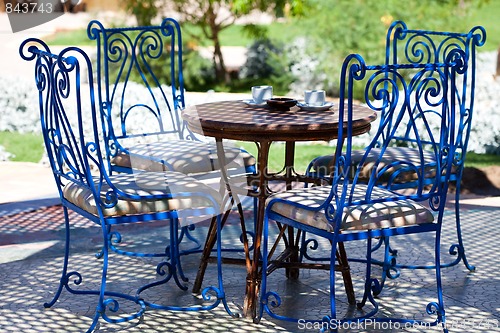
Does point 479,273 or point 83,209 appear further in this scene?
point 479,273

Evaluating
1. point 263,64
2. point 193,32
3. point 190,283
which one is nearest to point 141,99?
point 190,283

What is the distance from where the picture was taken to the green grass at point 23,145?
671 centimetres

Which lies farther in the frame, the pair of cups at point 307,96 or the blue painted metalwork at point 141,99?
the blue painted metalwork at point 141,99

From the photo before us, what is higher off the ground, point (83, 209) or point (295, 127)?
point (295, 127)

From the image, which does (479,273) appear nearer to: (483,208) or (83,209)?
(483,208)

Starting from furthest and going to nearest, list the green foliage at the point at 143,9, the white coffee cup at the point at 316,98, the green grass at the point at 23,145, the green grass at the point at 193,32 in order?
1. the green grass at the point at 193,32
2. the green foliage at the point at 143,9
3. the green grass at the point at 23,145
4. the white coffee cup at the point at 316,98

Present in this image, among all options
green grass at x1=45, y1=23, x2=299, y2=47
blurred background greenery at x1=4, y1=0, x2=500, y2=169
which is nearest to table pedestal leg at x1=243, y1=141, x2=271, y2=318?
blurred background greenery at x1=4, y1=0, x2=500, y2=169

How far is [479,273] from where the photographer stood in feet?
12.8

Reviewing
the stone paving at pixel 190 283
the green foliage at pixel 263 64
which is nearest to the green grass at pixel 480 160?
the stone paving at pixel 190 283

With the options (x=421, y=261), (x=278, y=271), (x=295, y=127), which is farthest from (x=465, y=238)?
(x=295, y=127)

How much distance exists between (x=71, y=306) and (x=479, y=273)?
1.92 meters

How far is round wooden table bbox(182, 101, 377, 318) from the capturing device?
10.4ft

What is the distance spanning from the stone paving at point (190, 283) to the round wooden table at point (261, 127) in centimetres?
24

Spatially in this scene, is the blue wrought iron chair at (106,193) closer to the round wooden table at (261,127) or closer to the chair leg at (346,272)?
the round wooden table at (261,127)
